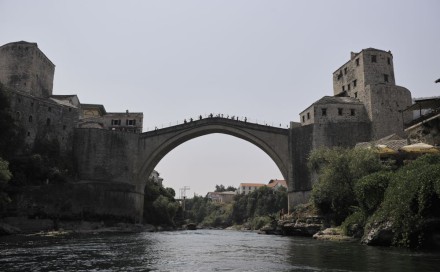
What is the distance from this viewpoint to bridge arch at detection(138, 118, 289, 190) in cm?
4562

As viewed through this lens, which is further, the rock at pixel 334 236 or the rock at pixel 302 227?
the rock at pixel 302 227

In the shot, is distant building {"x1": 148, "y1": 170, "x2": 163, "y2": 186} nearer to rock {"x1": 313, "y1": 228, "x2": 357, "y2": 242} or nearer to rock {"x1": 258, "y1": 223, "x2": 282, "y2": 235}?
rock {"x1": 258, "y1": 223, "x2": 282, "y2": 235}

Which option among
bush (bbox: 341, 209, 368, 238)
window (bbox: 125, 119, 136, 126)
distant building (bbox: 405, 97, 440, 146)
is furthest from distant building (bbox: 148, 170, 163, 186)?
bush (bbox: 341, 209, 368, 238)

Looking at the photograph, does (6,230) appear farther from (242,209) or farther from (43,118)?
(242,209)

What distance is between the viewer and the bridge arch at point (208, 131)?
150 ft

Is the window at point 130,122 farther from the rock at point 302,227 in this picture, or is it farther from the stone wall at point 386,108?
the stone wall at point 386,108

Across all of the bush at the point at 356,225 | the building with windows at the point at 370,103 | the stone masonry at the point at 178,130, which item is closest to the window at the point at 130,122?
the stone masonry at the point at 178,130

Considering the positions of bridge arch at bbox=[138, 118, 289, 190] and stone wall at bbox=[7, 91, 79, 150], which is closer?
stone wall at bbox=[7, 91, 79, 150]

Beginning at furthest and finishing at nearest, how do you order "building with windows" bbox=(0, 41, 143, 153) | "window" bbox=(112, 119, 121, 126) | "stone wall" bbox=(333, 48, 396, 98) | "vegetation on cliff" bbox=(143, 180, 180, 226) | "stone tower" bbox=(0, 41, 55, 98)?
"window" bbox=(112, 119, 121, 126) → "vegetation on cliff" bbox=(143, 180, 180, 226) → "stone tower" bbox=(0, 41, 55, 98) → "stone wall" bbox=(333, 48, 396, 98) → "building with windows" bbox=(0, 41, 143, 153)

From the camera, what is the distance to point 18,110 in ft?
136

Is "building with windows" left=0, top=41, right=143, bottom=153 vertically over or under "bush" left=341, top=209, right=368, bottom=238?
over

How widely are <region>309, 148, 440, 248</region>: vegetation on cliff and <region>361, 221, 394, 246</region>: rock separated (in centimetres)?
8

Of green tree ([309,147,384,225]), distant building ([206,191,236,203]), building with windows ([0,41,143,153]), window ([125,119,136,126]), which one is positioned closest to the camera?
green tree ([309,147,384,225])

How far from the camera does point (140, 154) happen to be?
4662 cm
